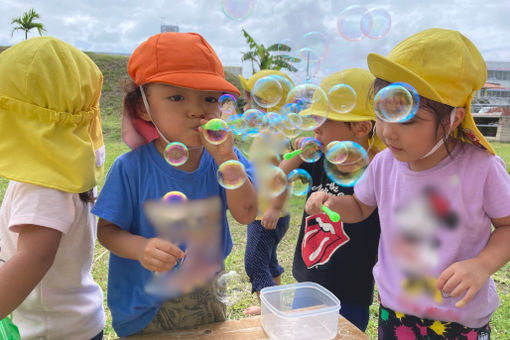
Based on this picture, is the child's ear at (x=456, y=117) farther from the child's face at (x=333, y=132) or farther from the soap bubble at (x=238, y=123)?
the soap bubble at (x=238, y=123)

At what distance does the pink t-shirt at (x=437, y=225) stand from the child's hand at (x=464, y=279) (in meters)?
0.10

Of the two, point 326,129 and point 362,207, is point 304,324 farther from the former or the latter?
point 326,129

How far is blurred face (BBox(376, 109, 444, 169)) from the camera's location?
1174 mm

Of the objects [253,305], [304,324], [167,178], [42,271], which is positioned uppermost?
[167,178]

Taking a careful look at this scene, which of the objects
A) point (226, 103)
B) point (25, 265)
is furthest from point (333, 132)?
point (25, 265)

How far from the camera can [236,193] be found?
4.14 feet

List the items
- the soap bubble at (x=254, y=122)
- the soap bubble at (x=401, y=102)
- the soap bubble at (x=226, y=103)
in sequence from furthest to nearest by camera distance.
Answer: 1. the soap bubble at (x=254, y=122)
2. the soap bubble at (x=226, y=103)
3. the soap bubble at (x=401, y=102)

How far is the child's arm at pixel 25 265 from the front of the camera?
3.10 ft

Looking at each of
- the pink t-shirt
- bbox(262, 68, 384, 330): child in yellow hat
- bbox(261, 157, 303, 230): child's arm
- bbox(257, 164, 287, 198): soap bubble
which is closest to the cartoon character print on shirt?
the pink t-shirt

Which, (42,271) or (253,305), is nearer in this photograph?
(42,271)

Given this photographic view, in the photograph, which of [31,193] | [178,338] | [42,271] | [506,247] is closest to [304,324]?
[178,338]

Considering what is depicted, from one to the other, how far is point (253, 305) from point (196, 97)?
1.89 m

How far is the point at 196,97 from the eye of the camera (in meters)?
1.23

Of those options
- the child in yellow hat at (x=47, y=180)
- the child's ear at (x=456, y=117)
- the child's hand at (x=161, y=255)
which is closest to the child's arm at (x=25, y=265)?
the child in yellow hat at (x=47, y=180)
